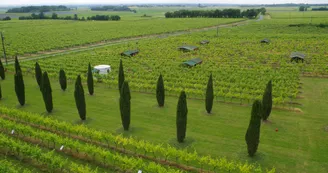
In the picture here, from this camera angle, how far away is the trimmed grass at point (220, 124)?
24.1 meters

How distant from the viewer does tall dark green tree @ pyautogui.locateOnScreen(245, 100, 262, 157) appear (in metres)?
22.5

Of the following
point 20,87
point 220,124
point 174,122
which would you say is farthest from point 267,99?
point 20,87

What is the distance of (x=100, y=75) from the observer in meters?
47.2

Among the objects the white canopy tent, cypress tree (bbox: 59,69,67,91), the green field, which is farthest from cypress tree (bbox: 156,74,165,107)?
the white canopy tent

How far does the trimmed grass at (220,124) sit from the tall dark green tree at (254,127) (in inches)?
42.9

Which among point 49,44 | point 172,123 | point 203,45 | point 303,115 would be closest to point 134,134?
point 172,123

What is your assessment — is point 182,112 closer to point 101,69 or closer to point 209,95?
point 209,95

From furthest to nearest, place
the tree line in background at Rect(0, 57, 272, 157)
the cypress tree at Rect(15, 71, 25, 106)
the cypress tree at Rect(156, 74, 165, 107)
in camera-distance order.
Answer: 1. the cypress tree at Rect(15, 71, 25, 106)
2. the cypress tree at Rect(156, 74, 165, 107)
3. the tree line in background at Rect(0, 57, 272, 157)

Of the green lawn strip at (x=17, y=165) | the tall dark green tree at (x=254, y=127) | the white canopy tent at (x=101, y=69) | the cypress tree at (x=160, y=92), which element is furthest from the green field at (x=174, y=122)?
the white canopy tent at (x=101, y=69)

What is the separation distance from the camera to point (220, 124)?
30.2 metres

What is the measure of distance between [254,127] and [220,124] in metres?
Answer: 7.53

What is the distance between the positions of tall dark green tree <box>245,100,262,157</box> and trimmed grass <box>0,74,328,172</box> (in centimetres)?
109

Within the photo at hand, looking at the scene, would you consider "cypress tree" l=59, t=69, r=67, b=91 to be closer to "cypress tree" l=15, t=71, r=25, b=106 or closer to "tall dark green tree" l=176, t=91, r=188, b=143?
"cypress tree" l=15, t=71, r=25, b=106

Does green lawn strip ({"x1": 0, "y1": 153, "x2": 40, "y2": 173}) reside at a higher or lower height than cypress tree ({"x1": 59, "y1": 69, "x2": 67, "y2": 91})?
lower
